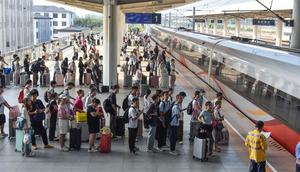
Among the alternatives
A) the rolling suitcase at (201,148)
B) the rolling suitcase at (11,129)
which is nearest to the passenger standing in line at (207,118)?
the rolling suitcase at (201,148)

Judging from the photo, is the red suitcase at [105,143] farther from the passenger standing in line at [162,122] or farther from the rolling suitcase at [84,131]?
the passenger standing in line at [162,122]

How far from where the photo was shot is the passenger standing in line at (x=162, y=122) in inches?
415

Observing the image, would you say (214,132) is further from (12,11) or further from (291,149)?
(12,11)

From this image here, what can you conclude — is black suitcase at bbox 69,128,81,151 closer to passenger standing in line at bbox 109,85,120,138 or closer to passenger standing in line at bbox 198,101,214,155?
passenger standing in line at bbox 109,85,120,138

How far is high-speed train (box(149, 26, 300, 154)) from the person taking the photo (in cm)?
1010

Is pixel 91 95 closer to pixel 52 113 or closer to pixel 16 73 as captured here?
pixel 52 113

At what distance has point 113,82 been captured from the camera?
19.8 meters

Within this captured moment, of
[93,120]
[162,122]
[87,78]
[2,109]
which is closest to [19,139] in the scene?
[2,109]

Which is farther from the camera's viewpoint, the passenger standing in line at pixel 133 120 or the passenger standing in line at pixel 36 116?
the passenger standing in line at pixel 36 116

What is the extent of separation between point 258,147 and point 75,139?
4525 millimetres

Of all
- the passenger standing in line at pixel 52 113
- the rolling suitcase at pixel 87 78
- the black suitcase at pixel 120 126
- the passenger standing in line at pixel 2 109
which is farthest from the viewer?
the rolling suitcase at pixel 87 78

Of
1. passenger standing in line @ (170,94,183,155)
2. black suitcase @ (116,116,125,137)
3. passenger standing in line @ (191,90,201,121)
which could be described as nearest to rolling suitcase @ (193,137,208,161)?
passenger standing in line @ (170,94,183,155)

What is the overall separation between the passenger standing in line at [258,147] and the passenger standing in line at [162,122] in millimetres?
2752

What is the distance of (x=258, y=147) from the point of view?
8.09 metres
